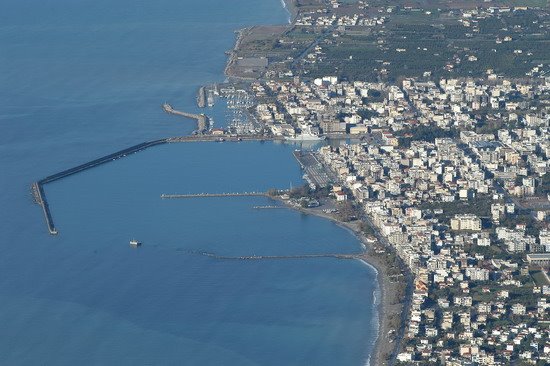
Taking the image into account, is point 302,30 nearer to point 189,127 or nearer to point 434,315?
point 189,127

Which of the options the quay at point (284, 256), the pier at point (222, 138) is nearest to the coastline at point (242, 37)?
the pier at point (222, 138)

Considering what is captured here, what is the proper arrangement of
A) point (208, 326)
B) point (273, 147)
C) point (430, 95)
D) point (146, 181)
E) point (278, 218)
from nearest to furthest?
point (208, 326), point (278, 218), point (146, 181), point (273, 147), point (430, 95)

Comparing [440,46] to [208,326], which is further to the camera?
[440,46]

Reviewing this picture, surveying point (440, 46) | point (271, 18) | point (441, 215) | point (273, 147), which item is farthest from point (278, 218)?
point (271, 18)

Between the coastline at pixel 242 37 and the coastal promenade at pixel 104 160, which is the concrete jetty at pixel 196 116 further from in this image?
the coastline at pixel 242 37

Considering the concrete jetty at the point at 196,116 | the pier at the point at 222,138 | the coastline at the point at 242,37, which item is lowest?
the coastline at the point at 242,37
